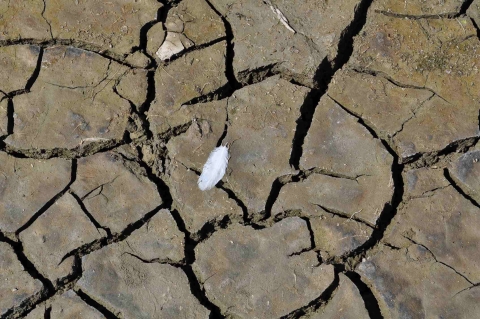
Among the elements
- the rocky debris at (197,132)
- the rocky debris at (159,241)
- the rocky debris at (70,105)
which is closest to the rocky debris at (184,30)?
the rocky debris at (70,105)

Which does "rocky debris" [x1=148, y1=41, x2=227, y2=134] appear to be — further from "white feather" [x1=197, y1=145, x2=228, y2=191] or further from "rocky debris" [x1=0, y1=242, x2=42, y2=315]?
"rocky debris" [x1=0, y1=242, x2=42, y2=315]

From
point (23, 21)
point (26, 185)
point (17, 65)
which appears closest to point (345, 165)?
point (26, 185)

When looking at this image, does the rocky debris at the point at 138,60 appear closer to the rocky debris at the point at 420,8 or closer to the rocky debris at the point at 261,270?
the rocky debris at the point at 261,270

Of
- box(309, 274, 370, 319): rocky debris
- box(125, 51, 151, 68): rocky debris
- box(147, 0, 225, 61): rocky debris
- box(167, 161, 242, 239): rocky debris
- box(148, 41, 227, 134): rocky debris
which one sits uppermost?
box(147, 0, 225, 61): rocky debris

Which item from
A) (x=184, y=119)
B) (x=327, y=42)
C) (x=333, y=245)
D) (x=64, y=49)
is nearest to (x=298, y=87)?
(x=327, y=42)

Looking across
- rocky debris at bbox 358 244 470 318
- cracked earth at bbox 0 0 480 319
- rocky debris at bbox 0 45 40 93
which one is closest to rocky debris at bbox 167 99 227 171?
cracked earth at bbox 0 0 480 319

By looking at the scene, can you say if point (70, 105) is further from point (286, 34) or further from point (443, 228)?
point (443, 228)
